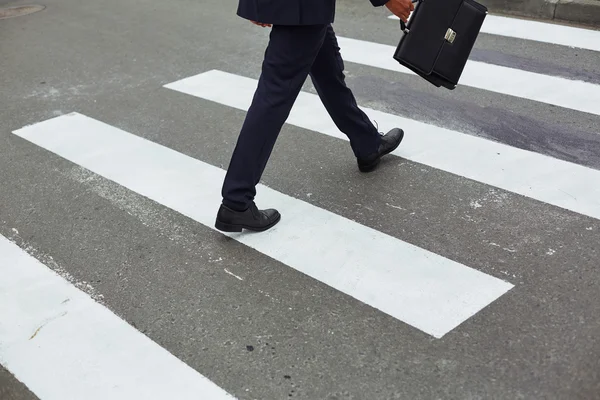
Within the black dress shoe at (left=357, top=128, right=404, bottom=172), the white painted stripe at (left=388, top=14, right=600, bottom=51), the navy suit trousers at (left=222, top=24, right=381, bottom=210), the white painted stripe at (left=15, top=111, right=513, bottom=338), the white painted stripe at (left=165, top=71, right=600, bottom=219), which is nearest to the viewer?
the white painted stripe at (left=15, top=111, right=513, bottom=338)

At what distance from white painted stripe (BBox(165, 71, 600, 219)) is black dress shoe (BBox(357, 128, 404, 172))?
0.51ft

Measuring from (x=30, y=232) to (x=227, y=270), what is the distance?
1.21m

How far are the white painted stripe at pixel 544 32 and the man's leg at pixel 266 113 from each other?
3.89 meters

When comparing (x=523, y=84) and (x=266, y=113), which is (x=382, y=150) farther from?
(x=523, y=84)

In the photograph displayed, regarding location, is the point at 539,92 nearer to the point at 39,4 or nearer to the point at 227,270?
the point at 227,270

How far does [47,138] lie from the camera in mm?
5383

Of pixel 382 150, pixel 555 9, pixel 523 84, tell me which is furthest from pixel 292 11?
pixel 555 9

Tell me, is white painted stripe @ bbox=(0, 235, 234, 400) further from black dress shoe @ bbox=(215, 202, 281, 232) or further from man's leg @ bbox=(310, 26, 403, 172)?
man's leg @ bbox=(310, 26, 403, 172)

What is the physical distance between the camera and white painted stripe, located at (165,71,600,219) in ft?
13.5

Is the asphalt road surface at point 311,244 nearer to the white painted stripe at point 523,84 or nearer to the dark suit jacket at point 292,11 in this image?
the white painted stripe at point 523,84

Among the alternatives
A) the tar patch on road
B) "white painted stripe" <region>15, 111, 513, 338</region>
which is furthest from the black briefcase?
the tar patch on road

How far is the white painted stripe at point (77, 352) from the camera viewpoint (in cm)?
284

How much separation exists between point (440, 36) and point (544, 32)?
3.65 m

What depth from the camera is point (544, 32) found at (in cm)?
711
